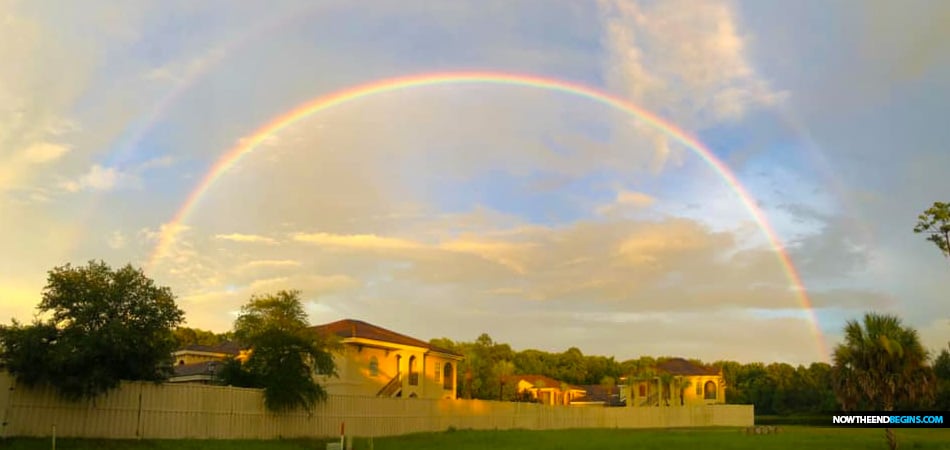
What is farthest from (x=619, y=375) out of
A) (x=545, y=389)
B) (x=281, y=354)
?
(x=281, y=354)

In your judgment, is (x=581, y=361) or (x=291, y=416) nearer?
(x=291, y=416)

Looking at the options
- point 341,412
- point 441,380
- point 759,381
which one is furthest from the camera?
point 759,381

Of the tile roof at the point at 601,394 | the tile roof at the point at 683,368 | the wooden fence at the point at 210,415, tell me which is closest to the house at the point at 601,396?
the tile roof at the point at 601,394

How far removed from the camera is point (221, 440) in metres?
31.2

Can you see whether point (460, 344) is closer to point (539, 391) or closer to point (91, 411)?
point (539, 391)

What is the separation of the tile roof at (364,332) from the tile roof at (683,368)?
157 ft

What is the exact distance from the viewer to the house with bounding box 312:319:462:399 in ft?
173

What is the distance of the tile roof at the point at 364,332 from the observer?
5356cm

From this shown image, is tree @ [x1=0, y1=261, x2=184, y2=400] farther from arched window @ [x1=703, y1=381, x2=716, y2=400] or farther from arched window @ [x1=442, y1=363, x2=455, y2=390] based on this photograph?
arched window @ [x1=703, y1=381, x2=716, y2=400]

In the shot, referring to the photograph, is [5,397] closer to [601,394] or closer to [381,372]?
[381,372]

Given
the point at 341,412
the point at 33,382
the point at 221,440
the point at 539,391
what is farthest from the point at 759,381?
the point at 33,382

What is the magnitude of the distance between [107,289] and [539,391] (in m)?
81.5

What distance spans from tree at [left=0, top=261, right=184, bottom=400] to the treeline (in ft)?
137

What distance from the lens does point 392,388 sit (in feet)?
178
